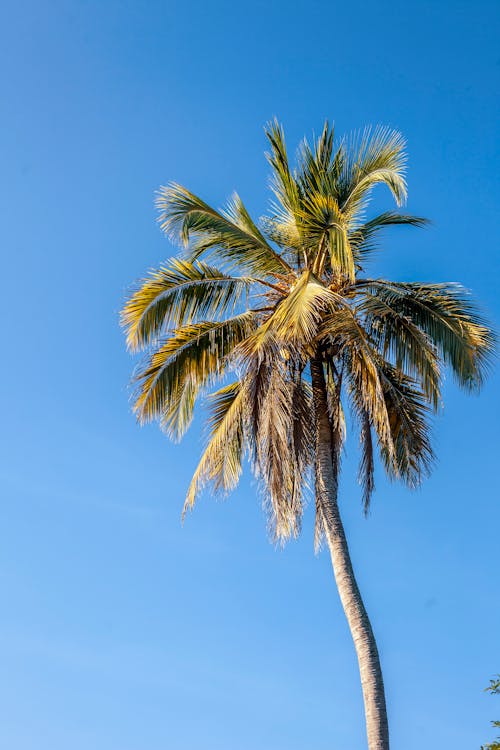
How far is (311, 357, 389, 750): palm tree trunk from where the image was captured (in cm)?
1139

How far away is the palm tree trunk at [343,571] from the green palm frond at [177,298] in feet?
6.27

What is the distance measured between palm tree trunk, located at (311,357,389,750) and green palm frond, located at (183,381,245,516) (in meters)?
1.21

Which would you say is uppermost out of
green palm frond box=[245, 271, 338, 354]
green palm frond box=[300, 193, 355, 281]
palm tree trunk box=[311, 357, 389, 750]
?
green palm frond box=[300, 193, 355, 281]

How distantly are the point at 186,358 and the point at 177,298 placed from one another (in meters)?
0.95

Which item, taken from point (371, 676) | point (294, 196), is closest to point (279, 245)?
point (294, 196)

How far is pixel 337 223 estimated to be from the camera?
13.8 meters

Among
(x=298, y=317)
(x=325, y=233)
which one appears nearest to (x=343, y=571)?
(x=298, y=317)

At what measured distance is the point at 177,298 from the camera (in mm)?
14688

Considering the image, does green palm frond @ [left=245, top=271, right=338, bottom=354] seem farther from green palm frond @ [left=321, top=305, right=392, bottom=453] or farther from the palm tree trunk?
the palm tree trunk

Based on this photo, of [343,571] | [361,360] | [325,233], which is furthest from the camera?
[325,233]

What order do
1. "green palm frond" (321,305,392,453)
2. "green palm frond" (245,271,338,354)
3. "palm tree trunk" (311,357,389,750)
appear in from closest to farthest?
"palm tree trunk" (311,357,389,750) < "green palm frond" (245,271,338,354) < "green palm frond" (321,305,392,453)

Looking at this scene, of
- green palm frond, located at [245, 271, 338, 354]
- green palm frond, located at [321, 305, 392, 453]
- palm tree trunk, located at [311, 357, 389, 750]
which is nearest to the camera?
palm tree trunk, located at [311, 357, 389, 750]

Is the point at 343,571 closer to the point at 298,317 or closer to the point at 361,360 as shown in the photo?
the point at 361,360

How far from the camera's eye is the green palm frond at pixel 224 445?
1422 centimetres
